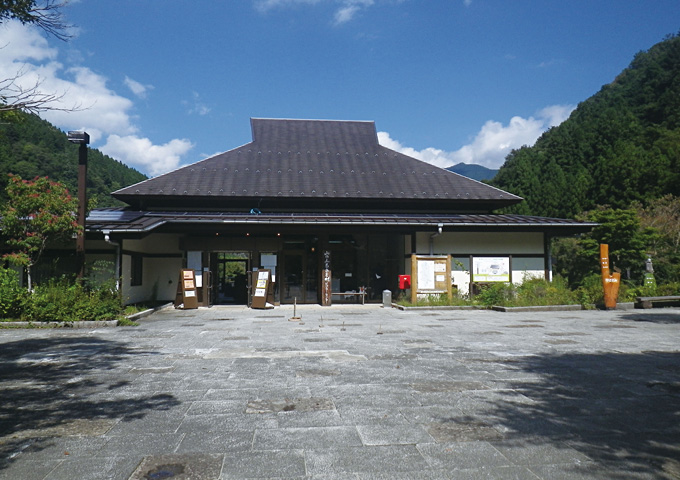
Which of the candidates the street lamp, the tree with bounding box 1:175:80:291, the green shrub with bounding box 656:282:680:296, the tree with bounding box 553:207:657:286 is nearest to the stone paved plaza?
the tree with bounding box 1:175:80:291

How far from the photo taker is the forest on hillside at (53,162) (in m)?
38.6

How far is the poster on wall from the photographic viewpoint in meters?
19.5

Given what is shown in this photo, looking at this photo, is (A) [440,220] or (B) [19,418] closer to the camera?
(B) [19,418]

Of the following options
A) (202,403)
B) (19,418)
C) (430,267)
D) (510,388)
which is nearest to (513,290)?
(430,267)

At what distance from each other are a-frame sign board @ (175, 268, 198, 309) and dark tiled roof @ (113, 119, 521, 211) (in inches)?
167

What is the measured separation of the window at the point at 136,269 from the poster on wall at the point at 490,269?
13348 mm

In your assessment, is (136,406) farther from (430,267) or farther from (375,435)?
(430,267)

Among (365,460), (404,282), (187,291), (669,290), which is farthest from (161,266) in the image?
(669,290)

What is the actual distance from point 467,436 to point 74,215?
1365 centimetres

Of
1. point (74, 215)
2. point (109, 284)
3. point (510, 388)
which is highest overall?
point (74, 215)

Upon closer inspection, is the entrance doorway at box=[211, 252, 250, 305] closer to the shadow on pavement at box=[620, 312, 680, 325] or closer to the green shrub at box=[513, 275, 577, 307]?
the green shrub at box=[513, 275, 577, 307]

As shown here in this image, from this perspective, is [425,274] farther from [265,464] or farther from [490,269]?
[265,464]

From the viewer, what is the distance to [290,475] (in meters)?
3.46

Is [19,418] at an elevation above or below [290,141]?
below
